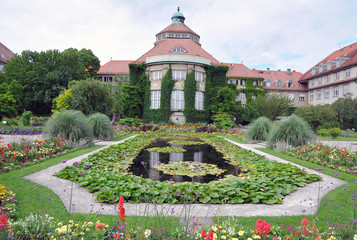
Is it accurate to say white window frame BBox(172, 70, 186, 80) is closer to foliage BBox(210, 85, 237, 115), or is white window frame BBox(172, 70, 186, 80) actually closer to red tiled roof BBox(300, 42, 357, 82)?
foliage BBox(210, 85, 237, 115)

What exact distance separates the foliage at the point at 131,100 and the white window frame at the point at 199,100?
6.90 meters

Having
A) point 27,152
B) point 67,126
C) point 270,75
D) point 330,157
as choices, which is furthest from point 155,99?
point 270,75

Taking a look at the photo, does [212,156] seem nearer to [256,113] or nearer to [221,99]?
[221,99]

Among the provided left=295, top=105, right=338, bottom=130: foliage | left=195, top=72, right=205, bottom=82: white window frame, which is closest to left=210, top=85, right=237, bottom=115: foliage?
left=195, top=72, right=205, bottom=82: white window frame

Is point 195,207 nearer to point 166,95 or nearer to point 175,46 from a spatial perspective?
point 166,95

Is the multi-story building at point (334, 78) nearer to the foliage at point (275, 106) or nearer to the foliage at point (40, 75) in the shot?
the foliage at point (275, 106)

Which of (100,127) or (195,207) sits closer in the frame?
(195,207)

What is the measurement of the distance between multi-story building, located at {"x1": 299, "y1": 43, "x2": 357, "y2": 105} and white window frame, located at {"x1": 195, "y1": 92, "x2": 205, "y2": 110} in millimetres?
17945

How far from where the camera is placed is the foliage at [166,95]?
89.5 ft

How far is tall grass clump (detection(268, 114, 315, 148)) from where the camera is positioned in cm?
1077

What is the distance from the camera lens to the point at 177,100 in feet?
91.5

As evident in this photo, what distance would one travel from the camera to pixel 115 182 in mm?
5004

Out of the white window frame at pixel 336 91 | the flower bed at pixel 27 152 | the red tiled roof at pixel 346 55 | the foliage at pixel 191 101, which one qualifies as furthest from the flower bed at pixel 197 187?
the white window frame at pixel 336 91

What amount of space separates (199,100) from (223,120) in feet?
15.4
